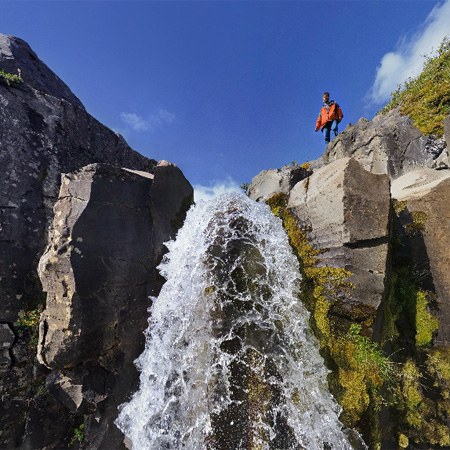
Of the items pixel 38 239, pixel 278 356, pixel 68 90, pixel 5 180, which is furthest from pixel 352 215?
pixel 68 90

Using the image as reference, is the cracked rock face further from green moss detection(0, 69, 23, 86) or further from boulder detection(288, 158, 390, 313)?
boulder detection(288, 158, 390, 313)

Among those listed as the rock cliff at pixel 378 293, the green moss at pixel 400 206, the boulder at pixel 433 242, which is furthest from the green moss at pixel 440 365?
the green moss at pixel 400 206

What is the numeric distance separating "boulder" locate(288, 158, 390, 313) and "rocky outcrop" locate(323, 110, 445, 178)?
19.9ft

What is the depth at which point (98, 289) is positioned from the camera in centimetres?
520

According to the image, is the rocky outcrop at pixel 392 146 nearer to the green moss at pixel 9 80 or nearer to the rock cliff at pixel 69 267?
the rock cliff at pixel 69 267

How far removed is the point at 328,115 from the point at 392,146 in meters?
4.83

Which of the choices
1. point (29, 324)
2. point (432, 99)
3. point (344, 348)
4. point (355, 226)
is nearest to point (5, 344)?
point (29, 324)

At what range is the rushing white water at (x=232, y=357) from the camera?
12.3 feet

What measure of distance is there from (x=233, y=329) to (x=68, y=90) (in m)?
11.9

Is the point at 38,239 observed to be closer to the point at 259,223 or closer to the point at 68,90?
the point at 259,223

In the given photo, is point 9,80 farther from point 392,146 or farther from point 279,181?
point 392,146

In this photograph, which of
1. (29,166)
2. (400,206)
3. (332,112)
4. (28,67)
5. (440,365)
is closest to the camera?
(440,365)

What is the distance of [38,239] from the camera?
6.71 m

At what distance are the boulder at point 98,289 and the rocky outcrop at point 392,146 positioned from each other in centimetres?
904
